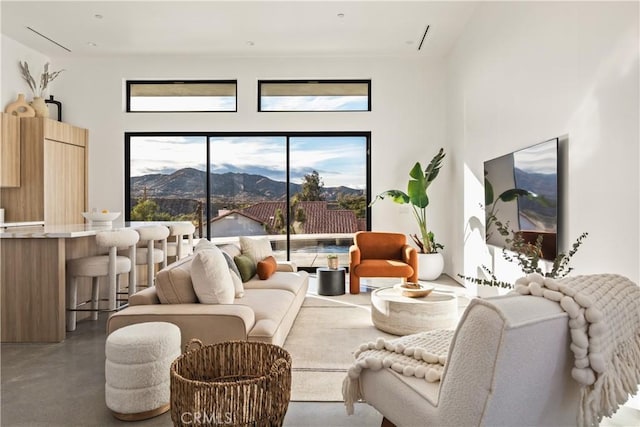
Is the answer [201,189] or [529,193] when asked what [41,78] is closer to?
[201,189]

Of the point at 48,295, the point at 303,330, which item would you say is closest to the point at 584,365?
the point at 303,330

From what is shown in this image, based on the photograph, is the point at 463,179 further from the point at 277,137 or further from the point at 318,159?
Answer: the point at 277,137

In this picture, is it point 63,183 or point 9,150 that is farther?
point 63,183

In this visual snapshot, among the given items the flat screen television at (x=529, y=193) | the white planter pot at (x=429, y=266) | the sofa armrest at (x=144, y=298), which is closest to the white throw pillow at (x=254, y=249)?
the sofa armrest at (x=144, y=298)

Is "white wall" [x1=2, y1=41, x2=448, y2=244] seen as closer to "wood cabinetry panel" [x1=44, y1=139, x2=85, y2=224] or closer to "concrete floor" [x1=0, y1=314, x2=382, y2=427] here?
"wood cabinetry panel" [x1=44, y1=139, x2=85, y2=224]

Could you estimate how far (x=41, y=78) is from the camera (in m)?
6.58

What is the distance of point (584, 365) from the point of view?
1.27m

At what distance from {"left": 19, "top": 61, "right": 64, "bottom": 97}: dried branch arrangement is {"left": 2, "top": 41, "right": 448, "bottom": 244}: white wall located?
0.87ft

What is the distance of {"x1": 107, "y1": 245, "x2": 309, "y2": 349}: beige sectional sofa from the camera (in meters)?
2.67

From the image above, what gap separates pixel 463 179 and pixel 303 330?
10.7 ft

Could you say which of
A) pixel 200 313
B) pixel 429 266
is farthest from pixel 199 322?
pixel 429 266

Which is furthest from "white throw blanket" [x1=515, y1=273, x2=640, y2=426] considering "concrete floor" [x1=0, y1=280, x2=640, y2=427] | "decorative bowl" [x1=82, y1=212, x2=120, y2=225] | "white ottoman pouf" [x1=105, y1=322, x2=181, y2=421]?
"decorative bowl" [x1=82, y1=212, x2=120, y2=225]

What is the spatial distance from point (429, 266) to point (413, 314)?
2.85 meters

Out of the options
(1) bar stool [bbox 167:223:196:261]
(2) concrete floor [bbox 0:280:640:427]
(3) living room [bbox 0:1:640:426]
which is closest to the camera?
(2) concrete floor [bbox 0:280:640:427]
